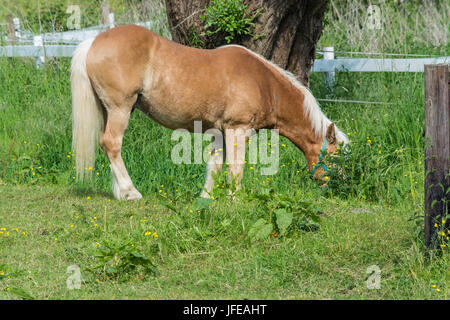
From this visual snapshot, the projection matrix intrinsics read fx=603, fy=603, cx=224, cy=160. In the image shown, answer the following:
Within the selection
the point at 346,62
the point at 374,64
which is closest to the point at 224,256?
the point at 374,64

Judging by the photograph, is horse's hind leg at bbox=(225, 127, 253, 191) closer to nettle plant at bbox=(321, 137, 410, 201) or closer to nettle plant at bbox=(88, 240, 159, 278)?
nettle plant at bbox=(321, 137, 410, 201)

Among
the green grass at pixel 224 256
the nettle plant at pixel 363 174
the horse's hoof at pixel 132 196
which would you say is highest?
the nettle plant at pixel 363 174

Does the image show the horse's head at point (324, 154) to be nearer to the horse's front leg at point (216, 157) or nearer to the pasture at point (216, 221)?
the pasture at point (216, 221)

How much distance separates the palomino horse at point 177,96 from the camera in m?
5.94

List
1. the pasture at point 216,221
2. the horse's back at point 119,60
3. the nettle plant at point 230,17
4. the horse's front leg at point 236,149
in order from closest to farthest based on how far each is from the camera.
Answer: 1. the pasture at point 216,221
2. the horse's back at point 119,60
3. the horse's front leg at point 236,149
4. the nettle plant at point 230,17

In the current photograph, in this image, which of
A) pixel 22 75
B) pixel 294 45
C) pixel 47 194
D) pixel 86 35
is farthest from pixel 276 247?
pixel 86 35

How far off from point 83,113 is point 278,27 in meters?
2.76

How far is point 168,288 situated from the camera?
404cm

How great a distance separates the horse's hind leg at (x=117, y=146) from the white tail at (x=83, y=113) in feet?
0.37

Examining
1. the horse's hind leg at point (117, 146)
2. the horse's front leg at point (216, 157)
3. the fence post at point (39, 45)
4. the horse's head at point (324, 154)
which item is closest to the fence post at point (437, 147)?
the horse's head at point (324, 154)

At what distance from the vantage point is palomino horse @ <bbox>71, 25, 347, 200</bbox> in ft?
19.5

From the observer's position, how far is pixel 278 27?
741 centimetres

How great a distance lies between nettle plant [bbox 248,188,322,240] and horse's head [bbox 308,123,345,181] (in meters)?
1.42

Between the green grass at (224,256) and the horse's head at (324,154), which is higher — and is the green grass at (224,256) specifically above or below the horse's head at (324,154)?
below
